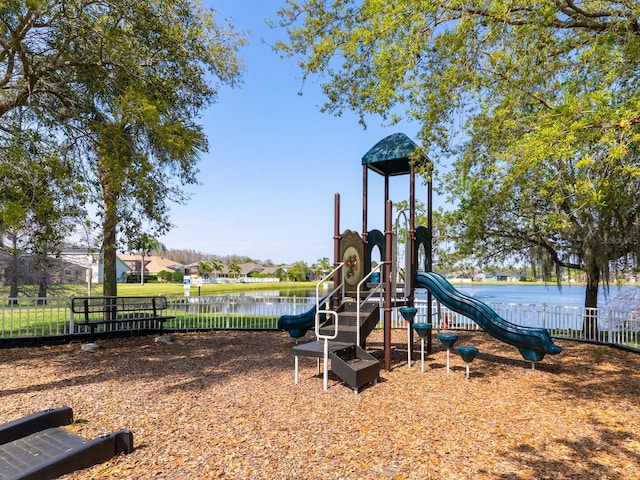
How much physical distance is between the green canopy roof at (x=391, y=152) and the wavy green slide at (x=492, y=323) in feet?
8.41

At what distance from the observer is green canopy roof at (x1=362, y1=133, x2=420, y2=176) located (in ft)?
29.6

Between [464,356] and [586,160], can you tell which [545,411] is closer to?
[464,356]

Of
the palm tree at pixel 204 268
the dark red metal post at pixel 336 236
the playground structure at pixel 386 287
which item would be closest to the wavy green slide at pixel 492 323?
the playground structure at pixel 386 287

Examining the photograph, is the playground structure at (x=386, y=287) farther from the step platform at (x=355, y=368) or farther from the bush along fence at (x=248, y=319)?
the bush along fence at (x=248, y=319)

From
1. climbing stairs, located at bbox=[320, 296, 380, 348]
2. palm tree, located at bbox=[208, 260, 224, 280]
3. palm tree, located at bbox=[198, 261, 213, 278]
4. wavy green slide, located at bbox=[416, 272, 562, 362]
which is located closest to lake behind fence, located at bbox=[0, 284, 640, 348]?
wavy green slide, located at bbox=[416, 272, 562, 362]

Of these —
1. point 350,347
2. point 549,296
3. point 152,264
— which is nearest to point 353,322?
point 350,347

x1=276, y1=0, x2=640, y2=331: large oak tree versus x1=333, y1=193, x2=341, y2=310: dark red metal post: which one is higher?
x1=276, y1=0, x2=640, y2=331: large oak tree

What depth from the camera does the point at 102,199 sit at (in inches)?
367

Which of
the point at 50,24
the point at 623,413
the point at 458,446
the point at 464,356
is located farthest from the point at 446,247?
the point at 50,24

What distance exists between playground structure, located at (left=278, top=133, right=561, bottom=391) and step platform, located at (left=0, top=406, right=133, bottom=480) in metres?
3.14

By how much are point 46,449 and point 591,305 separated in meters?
15.0

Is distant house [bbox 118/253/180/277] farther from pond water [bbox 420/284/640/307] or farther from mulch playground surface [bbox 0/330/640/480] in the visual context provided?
mulch playground surface [bbox 0/330/640/480]

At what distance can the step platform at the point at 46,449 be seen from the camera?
10.8ft

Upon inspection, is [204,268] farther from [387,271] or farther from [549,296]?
[387,271]
